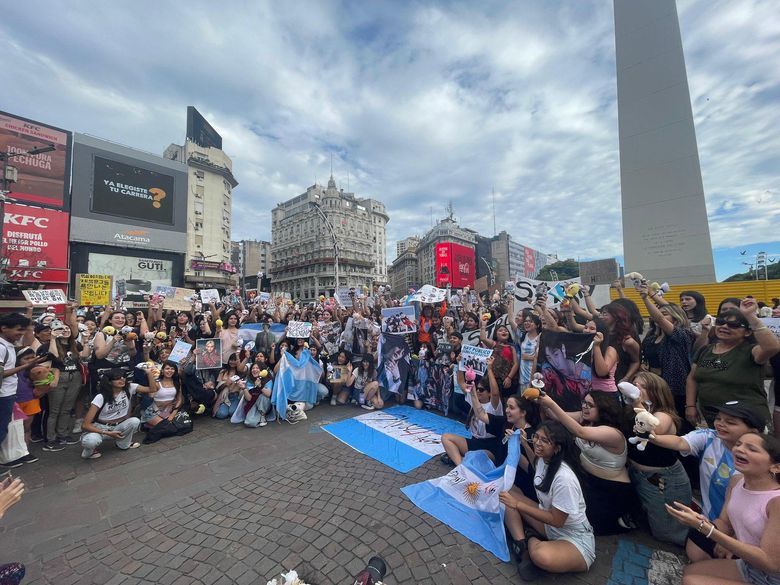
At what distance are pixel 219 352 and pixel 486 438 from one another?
5714 mm

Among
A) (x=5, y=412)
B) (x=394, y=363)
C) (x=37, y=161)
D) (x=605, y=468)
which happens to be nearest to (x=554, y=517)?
(x=605, y=468)

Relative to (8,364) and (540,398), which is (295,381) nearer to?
(8,364)

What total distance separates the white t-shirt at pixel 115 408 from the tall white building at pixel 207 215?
146 feet

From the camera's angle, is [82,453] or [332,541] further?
[82,453]

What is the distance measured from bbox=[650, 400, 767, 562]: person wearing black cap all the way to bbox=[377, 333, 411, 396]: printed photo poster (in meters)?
5.04

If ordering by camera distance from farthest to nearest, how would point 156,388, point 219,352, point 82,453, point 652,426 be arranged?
point 219,352, point 156,388, point 82,453, point 652,426

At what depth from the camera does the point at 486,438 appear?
4.38 metres

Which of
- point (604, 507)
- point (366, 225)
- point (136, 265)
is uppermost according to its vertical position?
point (366, 225)

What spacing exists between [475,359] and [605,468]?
251cm

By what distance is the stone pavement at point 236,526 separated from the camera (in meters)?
2.71

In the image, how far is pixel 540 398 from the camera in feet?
9.88

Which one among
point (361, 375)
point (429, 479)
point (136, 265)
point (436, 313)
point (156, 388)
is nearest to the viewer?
point (429, 479)

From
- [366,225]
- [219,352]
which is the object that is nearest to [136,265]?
[219,352]

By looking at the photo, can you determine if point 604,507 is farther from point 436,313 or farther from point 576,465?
point 436,313
